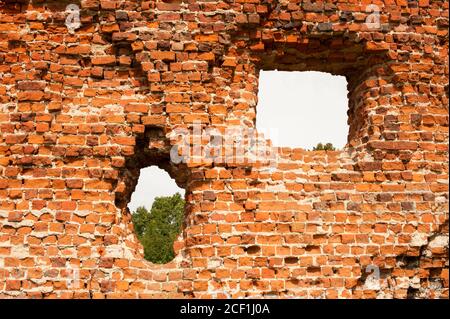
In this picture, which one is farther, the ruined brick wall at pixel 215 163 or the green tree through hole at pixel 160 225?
the green tree through hole at pixel 160 225

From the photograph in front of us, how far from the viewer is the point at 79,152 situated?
11.4ft

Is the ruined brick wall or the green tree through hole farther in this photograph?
the green tree through hole

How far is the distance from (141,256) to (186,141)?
994 millimetres

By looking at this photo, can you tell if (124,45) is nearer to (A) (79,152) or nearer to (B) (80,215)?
(A) (79,152)

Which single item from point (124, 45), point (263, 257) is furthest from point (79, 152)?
point (263, 257)

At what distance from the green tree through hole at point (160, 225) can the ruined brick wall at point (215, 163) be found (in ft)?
69.3

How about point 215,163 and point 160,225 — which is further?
point 160,225

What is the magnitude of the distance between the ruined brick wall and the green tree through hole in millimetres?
21124

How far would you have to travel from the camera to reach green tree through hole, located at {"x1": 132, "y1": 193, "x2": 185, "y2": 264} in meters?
24.9

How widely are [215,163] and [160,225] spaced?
84.4 feet

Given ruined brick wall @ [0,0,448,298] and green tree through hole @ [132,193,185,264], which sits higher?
green tree through hole @ [132,193,185,264]

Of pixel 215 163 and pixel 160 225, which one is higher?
pixel 160 225

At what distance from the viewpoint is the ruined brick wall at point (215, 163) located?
3.36 m

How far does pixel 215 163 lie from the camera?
3.49m
